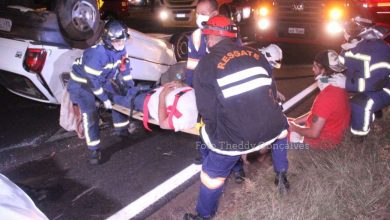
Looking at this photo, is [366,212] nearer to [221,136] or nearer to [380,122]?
[221,136]

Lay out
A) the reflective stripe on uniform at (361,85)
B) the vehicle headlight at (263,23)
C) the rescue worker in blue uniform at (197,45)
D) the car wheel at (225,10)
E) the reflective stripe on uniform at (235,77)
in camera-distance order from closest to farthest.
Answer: the reflective stripe on uniform at (235,77) < the reflective stripe on uniform at (361,85) < the rescue worker in blue uniform at (197,45) < the car wheel at (225,10) < the vehicle headlight at (263,23)

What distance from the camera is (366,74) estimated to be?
430 cm

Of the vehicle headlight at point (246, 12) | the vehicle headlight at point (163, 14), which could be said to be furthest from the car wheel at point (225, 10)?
the vehicle headlight at point (163, 14)

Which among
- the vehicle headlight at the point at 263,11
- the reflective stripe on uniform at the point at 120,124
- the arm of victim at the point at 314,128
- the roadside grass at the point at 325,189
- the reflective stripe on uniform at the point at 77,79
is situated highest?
the reflective stripe on uniform at the point at 77,79

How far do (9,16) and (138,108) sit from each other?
6.43ft

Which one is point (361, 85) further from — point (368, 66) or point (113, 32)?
point (113, 32)

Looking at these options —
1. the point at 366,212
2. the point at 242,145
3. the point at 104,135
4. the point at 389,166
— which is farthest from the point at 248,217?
the point at 104,135

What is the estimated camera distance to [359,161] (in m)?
3.93

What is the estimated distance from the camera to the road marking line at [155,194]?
3.44 m

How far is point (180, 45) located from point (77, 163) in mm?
3897

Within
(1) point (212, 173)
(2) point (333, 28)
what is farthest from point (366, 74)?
(2) point (333, 28)

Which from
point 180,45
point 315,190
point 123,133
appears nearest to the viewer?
point 315,190

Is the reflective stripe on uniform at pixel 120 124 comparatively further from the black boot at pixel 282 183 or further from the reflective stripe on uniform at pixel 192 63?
the black boot at pixel 282 183

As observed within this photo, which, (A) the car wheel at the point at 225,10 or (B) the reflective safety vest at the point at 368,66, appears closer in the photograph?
(B) the reflective safety vest at the point at 368,66
